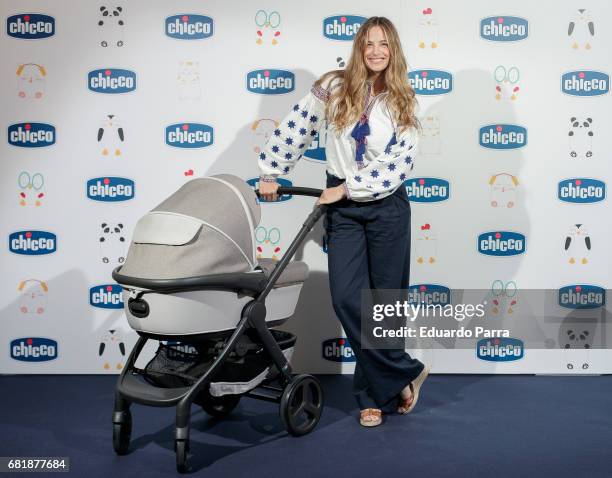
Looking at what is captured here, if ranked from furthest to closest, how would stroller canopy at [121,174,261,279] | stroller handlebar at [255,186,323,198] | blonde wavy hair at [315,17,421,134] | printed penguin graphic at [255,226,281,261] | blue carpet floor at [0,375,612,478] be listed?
printed penguin graphic at [255,226,281,261]
stroller handlebar at [255,186,323,198]
blonde wavy hair at [315,17,421,134]
blue carpet floor at [0,375,612,478]
stroller canopy at [121,174,261,279]

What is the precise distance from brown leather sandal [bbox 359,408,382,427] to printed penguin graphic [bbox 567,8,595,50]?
85.6 inches

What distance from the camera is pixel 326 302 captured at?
3.73 metres

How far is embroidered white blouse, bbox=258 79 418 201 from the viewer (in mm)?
2828

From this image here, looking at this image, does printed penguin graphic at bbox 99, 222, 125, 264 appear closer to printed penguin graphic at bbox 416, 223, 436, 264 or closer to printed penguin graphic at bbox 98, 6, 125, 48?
printed penguin graphic at bbox 98, 6, 125, 48

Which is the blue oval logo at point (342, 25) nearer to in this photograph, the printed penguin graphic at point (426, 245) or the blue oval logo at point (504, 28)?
the blue oval logo at point (504, 28)

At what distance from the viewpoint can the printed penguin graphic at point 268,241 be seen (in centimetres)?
368

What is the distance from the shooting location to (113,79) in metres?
3.61

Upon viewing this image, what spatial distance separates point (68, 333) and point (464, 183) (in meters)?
2.29

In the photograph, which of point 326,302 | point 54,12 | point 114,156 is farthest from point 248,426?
point 54,12

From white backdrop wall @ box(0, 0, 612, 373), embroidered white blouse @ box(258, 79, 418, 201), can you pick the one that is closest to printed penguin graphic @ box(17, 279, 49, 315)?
white backdrop wall @ box(0, 0, 612, 373)

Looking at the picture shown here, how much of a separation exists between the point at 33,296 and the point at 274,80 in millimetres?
1737

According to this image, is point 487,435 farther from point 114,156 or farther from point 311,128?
point 114,156

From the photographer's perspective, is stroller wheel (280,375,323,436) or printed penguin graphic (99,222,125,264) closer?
stroller wheel (280,375,323,436)

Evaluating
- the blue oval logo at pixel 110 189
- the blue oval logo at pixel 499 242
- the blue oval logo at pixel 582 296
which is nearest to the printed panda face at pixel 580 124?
the blue oval logo at pixel 499 242
